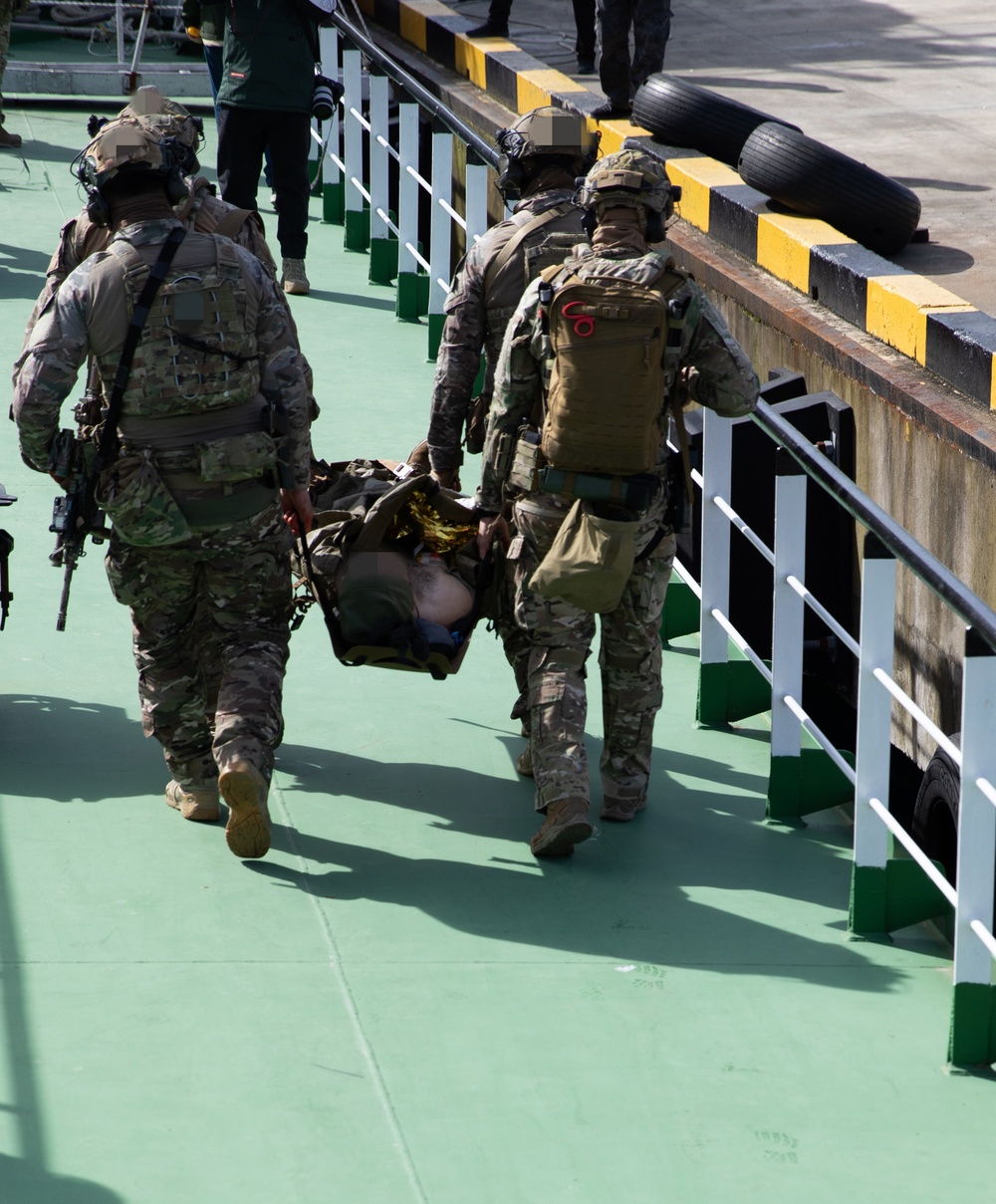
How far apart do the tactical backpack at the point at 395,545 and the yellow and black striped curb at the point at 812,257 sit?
1.14 metres

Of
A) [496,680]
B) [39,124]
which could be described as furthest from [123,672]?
[39,124]

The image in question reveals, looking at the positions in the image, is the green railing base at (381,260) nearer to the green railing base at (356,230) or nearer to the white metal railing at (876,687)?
the green railing base at (356,230)

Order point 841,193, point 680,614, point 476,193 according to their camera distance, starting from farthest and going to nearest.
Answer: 1. point 476,193
2. point 841,193
3. point 680,614

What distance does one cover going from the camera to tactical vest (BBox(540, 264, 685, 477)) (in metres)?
4.03

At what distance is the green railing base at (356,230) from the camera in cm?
1030

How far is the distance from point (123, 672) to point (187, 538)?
1.31 meters

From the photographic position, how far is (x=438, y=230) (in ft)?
27.7

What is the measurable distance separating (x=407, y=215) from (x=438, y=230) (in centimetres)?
68

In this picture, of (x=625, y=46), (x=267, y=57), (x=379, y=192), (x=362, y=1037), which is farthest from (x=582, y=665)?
(x=379, y=192)

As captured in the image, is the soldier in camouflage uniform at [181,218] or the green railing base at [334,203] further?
the green railing base at [334,203]

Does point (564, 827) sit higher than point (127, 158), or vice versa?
point (127, 158)

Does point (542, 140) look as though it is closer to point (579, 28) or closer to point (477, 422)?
point (477, 422)

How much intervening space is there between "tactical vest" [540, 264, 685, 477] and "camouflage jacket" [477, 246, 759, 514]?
4 cm

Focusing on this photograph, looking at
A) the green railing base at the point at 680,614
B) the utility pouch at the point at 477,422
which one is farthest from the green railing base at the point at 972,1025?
the green railing base at the point at 680,614
